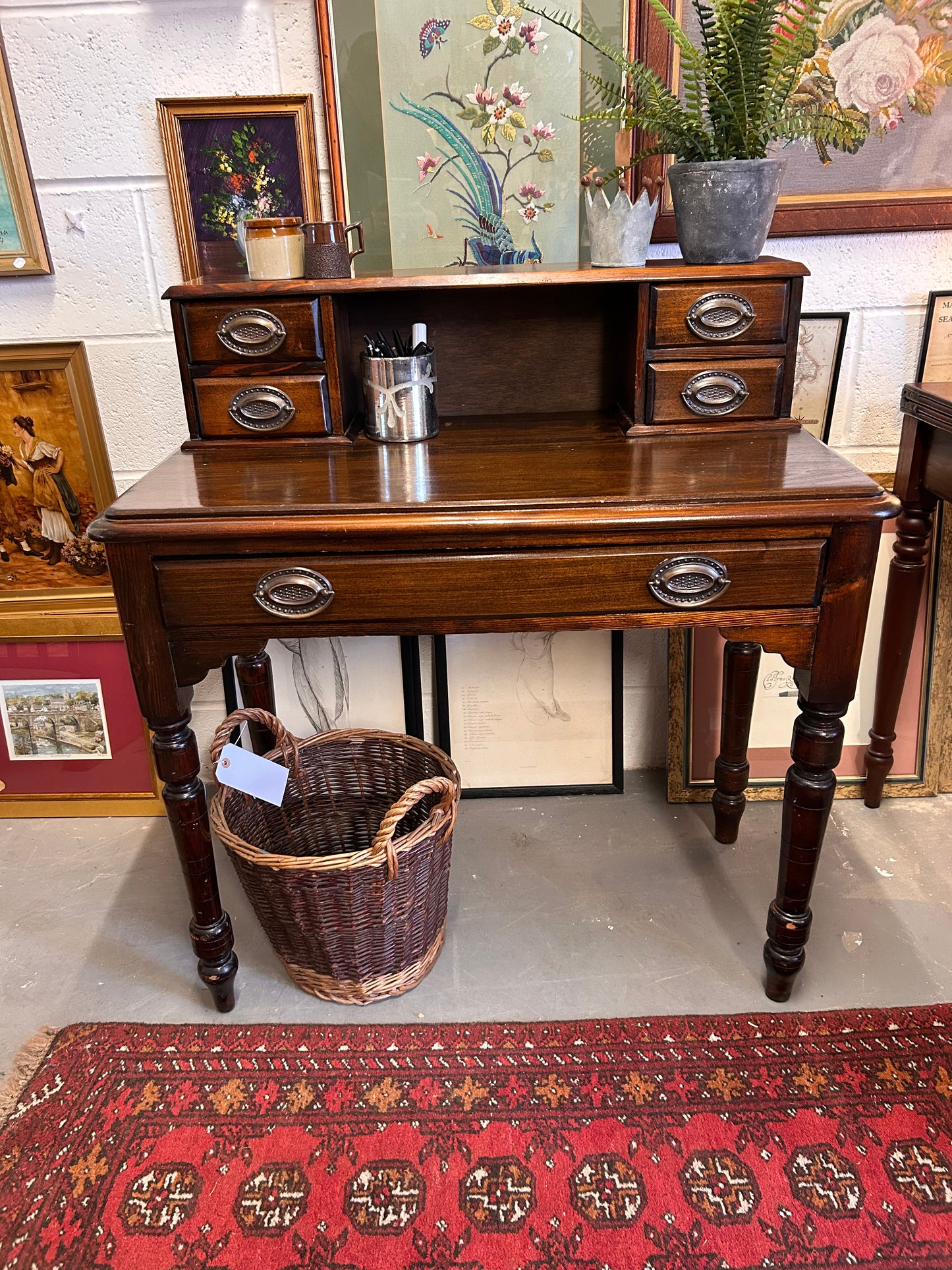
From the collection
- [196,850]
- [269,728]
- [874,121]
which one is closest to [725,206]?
[874,121]

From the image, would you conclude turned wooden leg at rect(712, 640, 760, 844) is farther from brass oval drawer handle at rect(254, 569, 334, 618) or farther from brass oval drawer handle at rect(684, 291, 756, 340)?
brass oval drawer handle at rect(254, 569, 334, 618)

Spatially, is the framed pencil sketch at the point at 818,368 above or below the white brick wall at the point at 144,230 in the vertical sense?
below

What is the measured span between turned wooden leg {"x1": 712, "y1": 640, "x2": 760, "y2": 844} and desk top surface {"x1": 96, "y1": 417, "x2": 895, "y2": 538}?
1.58 feet

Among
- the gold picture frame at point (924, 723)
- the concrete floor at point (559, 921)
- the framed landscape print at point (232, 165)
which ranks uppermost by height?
the framed landscape print at point (232, 165)

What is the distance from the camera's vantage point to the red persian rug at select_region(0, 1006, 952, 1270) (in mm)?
1197

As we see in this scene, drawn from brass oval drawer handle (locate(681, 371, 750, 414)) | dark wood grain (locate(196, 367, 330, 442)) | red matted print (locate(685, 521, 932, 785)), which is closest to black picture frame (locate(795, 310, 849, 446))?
red matted print (locate(685, 521, 932, 785))

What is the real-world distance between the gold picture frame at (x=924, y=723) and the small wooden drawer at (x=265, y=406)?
0.89 metres

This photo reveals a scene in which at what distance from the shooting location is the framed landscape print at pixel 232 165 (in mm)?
1691

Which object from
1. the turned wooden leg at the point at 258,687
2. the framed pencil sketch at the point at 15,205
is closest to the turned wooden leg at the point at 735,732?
the turned wooden leg at the point at 258,687

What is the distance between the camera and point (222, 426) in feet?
5.08

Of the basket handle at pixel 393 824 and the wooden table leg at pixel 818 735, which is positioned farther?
the basket handle at pixel 393 824

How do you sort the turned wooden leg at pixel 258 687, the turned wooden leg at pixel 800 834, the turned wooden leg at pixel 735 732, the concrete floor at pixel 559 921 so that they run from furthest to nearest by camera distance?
the turned wooden leg at pixel 258 687, the turned wooden leg at pixel 735 732, the concrete floor at pixel 559 921, the turned wooden leg at pixel 800 834

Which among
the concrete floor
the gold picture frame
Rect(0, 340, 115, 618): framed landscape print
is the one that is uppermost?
Rect(0, 340, 115, 618): framed landscape print

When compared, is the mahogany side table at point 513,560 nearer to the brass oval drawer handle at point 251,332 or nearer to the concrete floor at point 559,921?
the brass oval drawer handle at point 251,332
